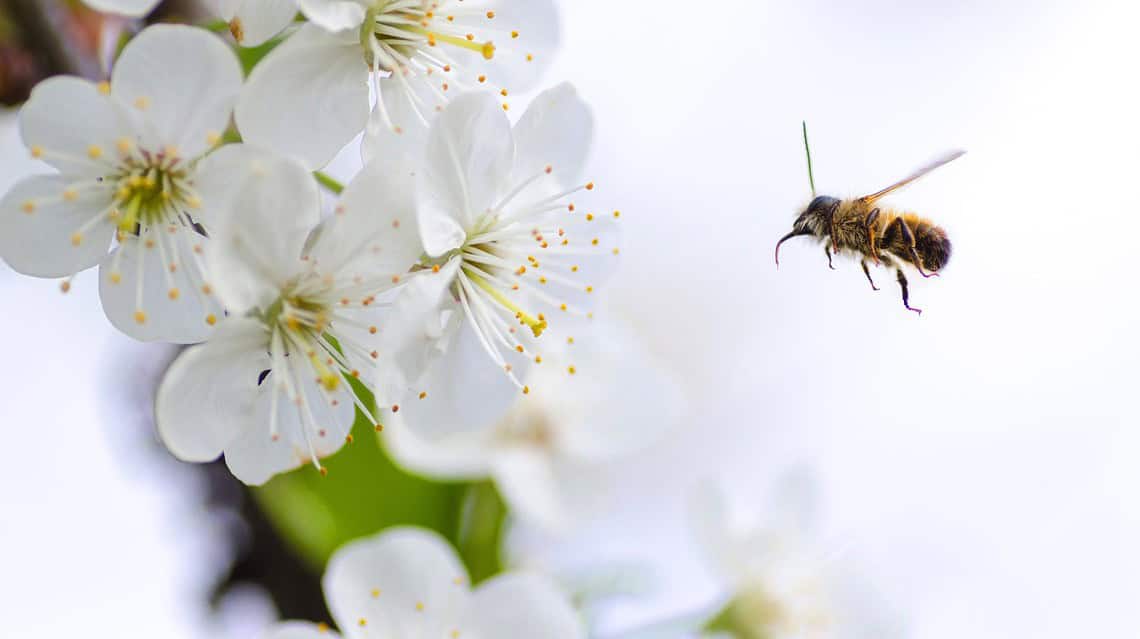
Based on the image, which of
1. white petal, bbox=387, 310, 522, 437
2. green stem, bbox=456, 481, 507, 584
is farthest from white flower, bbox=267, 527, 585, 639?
green stem, bbox=456, 481, 507, 584

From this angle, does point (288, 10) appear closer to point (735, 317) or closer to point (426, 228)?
point (426, 228)

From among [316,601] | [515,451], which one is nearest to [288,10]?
[316,601]

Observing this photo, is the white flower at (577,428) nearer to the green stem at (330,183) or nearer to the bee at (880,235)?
the bee at (880,235)

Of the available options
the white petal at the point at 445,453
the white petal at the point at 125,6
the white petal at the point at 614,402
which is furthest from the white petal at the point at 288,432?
the white petal at the point at 614,402

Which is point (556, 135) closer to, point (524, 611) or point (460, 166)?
point (460, 166)

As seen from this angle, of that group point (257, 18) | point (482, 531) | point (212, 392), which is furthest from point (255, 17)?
point (482, 531)

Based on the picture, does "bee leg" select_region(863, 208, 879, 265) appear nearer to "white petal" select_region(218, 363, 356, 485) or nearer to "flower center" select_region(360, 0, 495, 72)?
"flower center" select_region(360, 0, 495, 72)

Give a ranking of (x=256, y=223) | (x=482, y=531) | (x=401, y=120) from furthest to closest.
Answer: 1. (x=482, y=531)
2. (x=401, y=120)
3. (x=256, y=223)
